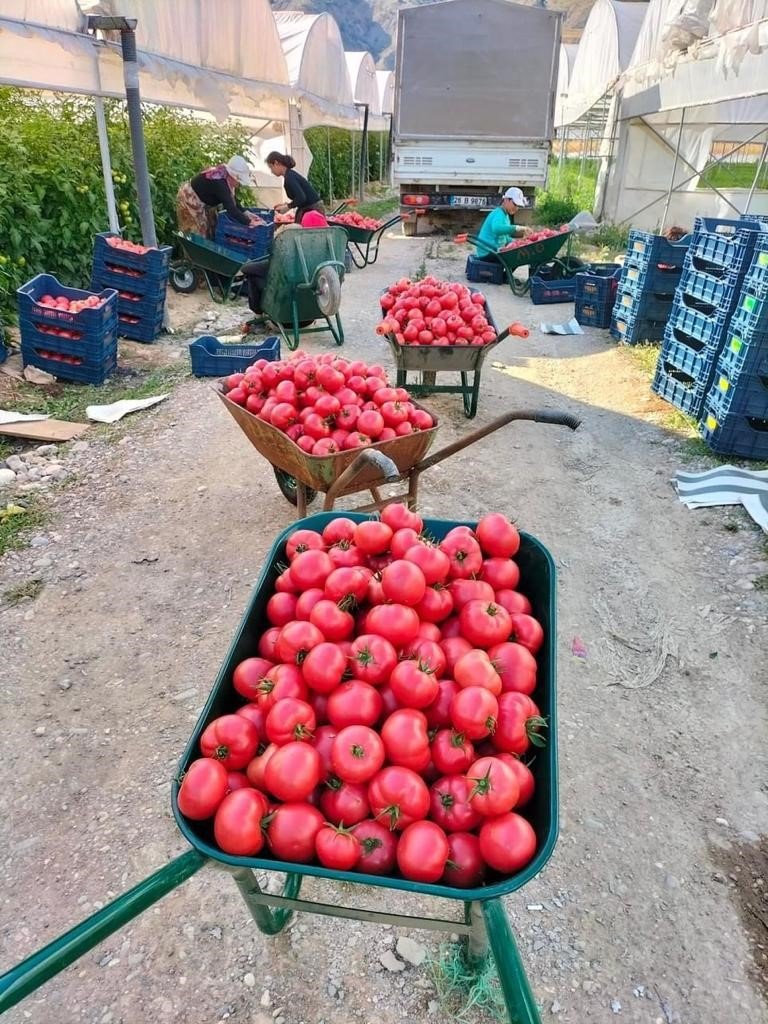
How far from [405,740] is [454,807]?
0.20 m

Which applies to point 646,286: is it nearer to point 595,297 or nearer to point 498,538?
point 595,297

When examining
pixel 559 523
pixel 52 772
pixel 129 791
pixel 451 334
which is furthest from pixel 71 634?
pixel 451 334

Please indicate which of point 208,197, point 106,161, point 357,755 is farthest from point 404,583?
point 208,197

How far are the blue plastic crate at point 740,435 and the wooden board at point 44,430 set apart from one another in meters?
5.42

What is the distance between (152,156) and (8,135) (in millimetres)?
3725

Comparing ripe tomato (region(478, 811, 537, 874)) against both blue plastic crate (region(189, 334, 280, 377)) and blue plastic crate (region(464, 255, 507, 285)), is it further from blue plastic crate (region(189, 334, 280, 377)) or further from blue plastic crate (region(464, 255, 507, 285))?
blue plastic crate (region(464, 255, 507, 285))

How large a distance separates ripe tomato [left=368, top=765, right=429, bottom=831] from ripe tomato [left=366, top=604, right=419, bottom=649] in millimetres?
361

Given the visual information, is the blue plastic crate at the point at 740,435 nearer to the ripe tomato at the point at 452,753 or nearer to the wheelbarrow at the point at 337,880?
the wheelbarrow at the point at 337,880

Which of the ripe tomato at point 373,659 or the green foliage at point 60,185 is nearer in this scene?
the ripe tomato at point 373,659

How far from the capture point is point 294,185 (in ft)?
32.7

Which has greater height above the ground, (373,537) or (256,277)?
(373,537)

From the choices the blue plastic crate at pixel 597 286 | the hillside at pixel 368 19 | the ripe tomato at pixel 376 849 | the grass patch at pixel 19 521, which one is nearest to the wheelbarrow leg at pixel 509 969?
the ripe tomato at pixel 376 849

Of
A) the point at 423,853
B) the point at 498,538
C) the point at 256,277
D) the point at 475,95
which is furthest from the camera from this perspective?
the point at 475,95

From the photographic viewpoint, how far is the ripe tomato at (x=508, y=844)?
148 centimetres
